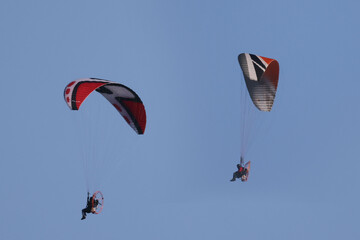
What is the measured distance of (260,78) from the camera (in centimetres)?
4991

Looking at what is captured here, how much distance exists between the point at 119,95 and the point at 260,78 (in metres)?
11.1

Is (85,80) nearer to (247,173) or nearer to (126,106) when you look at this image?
(126,106)

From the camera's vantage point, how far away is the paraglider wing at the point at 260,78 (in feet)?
163

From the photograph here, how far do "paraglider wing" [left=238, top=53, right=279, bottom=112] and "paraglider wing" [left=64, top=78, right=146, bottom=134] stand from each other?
8754 mm

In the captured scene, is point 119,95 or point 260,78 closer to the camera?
point 119,95

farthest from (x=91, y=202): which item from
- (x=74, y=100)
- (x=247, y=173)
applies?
(x=247, y=173)

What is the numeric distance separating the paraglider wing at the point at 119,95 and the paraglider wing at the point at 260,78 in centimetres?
875

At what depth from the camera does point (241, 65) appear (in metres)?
50.0

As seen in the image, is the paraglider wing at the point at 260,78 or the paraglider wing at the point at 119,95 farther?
the paraglider wing at the point at 260,78

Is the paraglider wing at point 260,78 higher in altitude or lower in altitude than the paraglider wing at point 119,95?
higher

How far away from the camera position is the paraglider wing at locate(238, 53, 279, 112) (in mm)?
49812

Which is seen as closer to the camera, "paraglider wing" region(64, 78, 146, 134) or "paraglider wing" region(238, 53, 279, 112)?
"paraglider wing" region(64, 78, 146, 134)

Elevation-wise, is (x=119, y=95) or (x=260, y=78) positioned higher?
(x=260, y=78)

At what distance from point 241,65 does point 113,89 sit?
1038 centimetres
